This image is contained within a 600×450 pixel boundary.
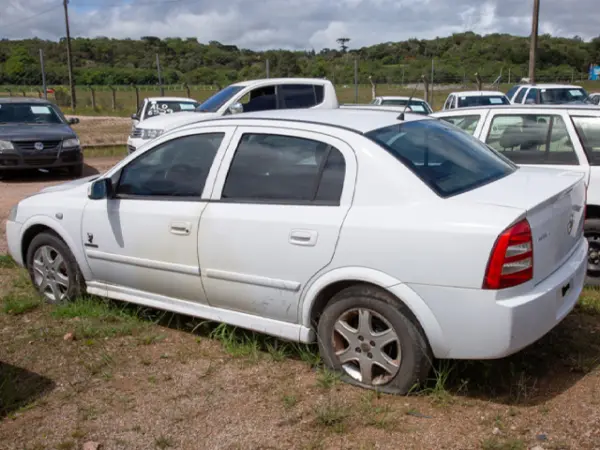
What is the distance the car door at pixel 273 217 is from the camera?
3.95 metres

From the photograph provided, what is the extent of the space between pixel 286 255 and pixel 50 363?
1.84m

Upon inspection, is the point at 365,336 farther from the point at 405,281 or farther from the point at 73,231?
the point at 73,231

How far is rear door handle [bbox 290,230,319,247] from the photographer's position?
3.92 meters

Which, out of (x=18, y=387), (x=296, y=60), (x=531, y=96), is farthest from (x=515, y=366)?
(x=296, y=60)

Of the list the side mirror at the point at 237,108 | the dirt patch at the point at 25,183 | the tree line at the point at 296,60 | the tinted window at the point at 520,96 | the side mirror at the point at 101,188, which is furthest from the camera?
the tree line at the point at 296,60

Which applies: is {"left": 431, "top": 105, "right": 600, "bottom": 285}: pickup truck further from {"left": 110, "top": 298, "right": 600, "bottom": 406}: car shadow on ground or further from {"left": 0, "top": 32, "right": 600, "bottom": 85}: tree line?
{"left": 0, "top": 32, "right": 600, "bottom": 85}: tree line

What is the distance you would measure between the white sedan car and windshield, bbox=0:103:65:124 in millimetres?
9508

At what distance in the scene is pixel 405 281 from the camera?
3617 mm

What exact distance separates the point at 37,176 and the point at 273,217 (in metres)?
11.5

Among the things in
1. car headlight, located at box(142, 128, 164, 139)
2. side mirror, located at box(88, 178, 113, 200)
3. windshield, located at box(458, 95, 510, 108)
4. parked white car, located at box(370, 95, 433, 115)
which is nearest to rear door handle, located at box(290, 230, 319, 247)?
side mirror, located at box(88, 178, 113, 200)

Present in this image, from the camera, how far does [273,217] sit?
13.5ft

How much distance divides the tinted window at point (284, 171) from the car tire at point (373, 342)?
62cm

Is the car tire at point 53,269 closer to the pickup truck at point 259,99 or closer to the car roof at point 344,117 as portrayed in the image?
the car roof at point 344,117

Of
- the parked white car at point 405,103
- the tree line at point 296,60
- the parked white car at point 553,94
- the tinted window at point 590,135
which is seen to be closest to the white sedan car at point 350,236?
the tinted window at point 590,135
